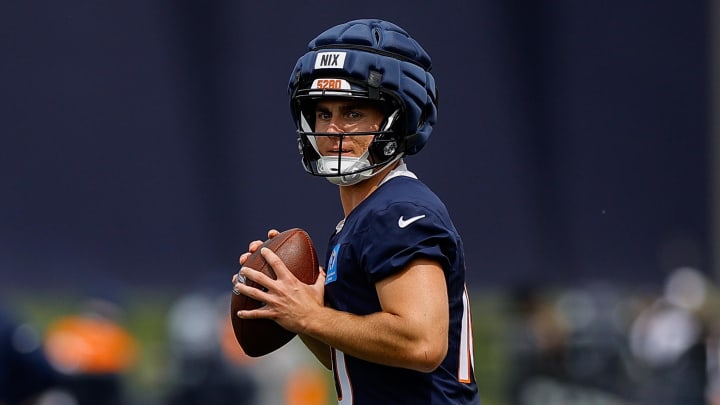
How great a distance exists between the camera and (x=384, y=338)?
305 cm

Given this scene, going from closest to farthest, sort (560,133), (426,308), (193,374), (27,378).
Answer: (426,308) < (27,378) < (193,374) < (560,133)

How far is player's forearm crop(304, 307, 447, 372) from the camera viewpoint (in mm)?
3025

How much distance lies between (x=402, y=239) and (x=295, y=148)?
13.5 meters

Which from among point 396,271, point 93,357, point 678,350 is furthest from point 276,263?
point 678,350

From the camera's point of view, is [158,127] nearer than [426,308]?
No

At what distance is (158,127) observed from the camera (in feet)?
55.3

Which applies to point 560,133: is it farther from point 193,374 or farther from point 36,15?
point 193,374

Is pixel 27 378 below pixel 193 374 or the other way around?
the other way around

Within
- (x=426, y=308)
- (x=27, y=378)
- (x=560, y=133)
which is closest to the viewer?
(x=426, y=308)

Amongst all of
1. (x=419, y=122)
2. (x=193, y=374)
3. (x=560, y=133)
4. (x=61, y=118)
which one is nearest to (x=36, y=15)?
(x=61, y=118)

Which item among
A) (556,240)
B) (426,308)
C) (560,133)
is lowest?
(556,240)

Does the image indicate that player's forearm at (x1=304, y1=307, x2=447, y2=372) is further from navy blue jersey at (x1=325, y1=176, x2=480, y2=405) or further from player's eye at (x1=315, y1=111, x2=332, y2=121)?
player's eye at (x1=315, y1=111, x2=332, y2=121)

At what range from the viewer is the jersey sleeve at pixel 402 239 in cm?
308

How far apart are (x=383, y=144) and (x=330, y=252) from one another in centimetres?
32
